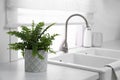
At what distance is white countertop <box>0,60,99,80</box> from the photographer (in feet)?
3.63

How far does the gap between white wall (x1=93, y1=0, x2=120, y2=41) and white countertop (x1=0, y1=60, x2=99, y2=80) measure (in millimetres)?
1377

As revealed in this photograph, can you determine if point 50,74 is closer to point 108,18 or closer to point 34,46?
point 34,46

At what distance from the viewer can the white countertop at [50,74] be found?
1106mm

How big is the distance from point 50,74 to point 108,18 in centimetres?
193

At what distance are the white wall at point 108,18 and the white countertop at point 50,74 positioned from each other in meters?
1.38

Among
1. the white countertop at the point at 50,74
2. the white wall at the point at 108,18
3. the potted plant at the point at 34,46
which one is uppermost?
the white wall at the point at 108,18

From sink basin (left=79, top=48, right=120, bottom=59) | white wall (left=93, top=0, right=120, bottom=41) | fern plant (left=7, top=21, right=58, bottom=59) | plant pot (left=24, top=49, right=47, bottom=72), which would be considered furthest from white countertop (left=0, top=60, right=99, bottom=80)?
white wall (left=93, top=0, right=120, bottom=41)

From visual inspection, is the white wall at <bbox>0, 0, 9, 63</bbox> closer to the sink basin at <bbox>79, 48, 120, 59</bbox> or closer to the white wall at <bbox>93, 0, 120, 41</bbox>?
the sink basin at <bbox>79, 48, 120, 59</bbox>

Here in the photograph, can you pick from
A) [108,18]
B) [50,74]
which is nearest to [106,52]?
[108,18]

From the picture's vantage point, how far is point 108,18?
2898 millimetres

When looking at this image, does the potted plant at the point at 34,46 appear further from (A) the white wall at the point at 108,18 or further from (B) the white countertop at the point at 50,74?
(A) the white wall at the point at 108,18

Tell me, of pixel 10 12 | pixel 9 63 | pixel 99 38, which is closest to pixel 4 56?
pixel 9 63

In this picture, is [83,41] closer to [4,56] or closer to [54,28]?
[54,28]

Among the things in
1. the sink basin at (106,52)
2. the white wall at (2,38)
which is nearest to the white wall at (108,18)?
the sink basin at (106,52)
